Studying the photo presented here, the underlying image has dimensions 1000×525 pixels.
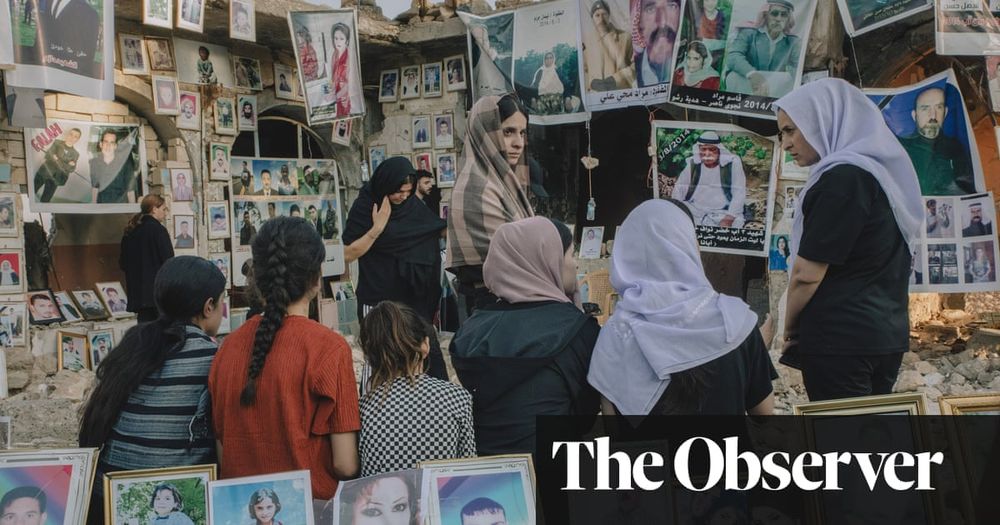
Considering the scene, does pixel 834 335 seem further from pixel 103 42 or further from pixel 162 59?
pixel 162 59

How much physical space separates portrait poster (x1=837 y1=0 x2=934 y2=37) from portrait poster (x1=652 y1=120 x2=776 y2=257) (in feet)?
3.69

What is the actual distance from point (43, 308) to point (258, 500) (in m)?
6.91

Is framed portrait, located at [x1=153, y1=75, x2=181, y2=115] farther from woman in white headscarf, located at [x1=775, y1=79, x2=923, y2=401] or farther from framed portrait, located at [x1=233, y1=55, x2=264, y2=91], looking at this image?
woman in white headscarf, located at [x1=775, y1=79, x2=923, y2=401]

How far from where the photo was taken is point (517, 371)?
8.41 ft

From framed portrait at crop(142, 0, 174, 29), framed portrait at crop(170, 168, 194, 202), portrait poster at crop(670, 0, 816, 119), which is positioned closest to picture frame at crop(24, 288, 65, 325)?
framed portrait at crop(170, 168, 194, 202)

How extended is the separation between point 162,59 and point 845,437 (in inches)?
318

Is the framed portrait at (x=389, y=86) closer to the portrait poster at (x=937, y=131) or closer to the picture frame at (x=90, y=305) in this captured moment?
the picture frame at (x=90, y=305)

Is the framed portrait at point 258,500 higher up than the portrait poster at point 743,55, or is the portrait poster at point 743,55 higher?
the portrait poster at point 743,55

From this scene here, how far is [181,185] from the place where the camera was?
8.96 meters

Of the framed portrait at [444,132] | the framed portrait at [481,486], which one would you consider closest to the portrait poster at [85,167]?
the framed portrait at [444,132]

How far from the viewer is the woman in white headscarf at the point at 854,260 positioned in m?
2.94

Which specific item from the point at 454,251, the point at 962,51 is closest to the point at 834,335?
the point at 454,251

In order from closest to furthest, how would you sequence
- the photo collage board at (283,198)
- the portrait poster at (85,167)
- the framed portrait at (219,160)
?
1. the portrait poster at (85,167)
2. the framed portrait at (219,160)
3. the photo collage board at (283,198)

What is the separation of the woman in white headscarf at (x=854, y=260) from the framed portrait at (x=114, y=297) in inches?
290
